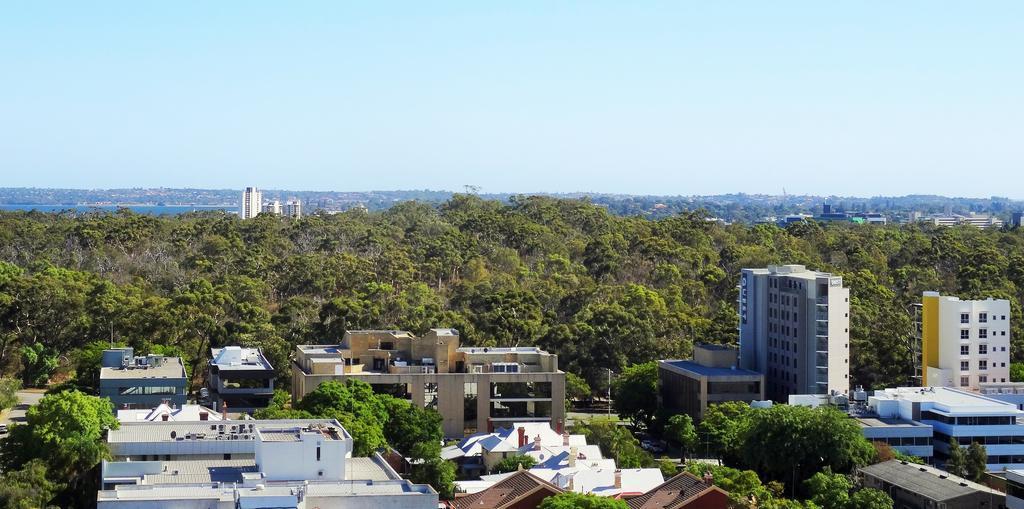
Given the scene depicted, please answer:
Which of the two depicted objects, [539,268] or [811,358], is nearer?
[811,358]

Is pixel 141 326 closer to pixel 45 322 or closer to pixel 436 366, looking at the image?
pixel 45 322

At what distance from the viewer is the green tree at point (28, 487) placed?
119 feet

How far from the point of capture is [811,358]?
59.2m

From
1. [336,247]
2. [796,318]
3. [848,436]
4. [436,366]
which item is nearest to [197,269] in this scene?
[336,247]

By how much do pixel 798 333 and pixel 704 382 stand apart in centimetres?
504

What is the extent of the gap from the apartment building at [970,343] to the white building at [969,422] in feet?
26.6

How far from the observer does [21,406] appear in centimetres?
6047

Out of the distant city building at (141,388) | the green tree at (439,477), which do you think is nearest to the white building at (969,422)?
the green tree at (439,477)

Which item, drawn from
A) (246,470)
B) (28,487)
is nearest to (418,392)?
(246,470)

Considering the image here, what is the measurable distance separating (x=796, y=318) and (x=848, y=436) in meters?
13.2

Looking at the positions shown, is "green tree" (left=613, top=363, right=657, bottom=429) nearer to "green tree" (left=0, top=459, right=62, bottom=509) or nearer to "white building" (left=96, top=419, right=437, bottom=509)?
"white building" (left=96, top=419, right=437, bottom=509)

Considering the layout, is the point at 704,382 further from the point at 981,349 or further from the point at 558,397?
the point at 981,349

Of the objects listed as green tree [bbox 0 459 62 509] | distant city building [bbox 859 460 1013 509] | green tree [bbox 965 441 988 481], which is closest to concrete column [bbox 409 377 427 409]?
distant city building [bbox 859 460 1013 509]

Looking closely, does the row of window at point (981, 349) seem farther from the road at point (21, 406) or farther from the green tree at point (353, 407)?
the road at point (21, 406)
